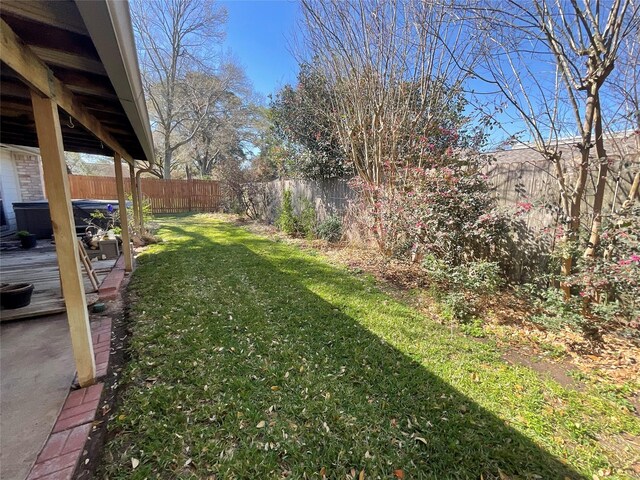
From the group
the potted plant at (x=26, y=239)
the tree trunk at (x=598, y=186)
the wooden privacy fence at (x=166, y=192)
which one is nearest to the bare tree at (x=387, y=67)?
the tree trunk at (x=598, y=186)

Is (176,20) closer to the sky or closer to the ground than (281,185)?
closer to the sky

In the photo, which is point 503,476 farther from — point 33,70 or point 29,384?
point 33,70

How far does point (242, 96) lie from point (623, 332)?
21.8m

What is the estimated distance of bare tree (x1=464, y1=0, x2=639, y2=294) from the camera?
8.61 feet

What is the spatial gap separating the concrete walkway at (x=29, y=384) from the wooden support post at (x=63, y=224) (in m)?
0.25

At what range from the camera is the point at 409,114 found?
204 inches

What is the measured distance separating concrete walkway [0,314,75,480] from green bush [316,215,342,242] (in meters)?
5.13

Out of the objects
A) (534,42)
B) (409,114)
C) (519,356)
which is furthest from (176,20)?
(519,356)

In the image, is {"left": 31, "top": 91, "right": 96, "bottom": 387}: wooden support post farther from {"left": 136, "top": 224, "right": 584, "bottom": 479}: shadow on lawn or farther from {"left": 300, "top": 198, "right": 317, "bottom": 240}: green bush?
{"left": 300, "top": 198, "right": 317, "bottom": 240}: green bush

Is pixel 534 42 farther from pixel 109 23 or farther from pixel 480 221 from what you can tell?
pixel 109 23

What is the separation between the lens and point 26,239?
19.3 ft

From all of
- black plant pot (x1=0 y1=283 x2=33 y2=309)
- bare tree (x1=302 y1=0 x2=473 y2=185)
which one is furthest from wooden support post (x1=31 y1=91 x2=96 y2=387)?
bare tree (x1=302 y1=0 x2=473 y2=185)

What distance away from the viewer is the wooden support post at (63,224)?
180 cm

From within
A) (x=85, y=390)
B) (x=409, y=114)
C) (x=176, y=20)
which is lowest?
(x=85, y=390)
